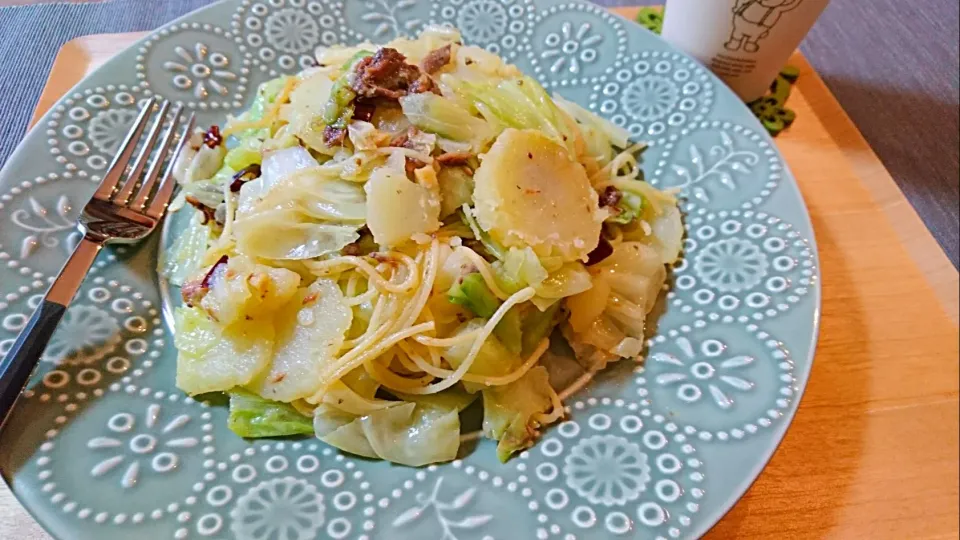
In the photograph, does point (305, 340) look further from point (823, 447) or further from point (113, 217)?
point (823, 447)

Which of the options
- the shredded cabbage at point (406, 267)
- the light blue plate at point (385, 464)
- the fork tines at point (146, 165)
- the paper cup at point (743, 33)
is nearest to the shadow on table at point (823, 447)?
the light blue plate at point (385, 464)

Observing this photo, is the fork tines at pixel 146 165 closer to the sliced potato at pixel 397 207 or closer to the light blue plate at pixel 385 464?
the light blue plate at pixel 385 464

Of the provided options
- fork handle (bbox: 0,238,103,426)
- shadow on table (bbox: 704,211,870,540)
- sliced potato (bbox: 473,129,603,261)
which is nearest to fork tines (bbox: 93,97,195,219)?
fork handle (bbox: 0,238,103,426)

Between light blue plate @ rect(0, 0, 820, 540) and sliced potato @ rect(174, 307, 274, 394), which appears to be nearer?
light blue plate @ rect(0, 0, 820, 540)

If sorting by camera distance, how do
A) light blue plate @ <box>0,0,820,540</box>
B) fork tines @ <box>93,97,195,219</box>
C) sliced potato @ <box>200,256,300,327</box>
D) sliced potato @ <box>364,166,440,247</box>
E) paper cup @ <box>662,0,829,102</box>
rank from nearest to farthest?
light blue plate @ <box>0,0,820,540</box>, sliced potato @ <box>200,256,300,327</box>, sliced potato @ <box>364,166,440,247</box>, fork tines @ <box>93,97,195,219</box>, paper cup @ <box>662,0,829,102</box>

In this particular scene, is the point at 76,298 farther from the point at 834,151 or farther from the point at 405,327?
the point at 834,151

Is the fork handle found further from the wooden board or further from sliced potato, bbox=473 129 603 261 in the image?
sliced potato, bbox=473 129 603 261

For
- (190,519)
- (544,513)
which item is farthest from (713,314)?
(190,519)
